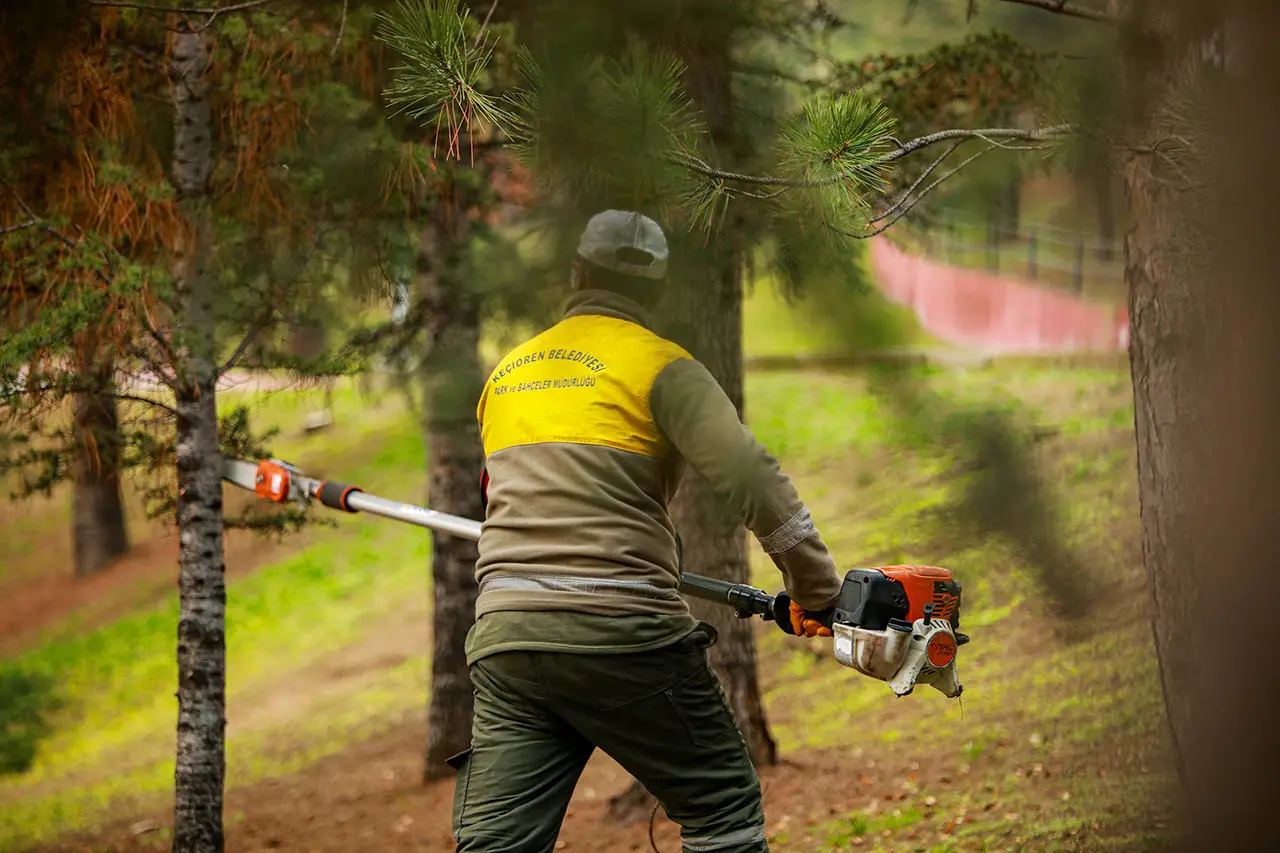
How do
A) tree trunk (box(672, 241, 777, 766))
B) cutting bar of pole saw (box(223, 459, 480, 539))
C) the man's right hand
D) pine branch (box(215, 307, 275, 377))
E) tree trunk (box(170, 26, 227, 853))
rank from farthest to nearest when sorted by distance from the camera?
tree trunk (box(672, 241, 777, 766)), pine branch (box(215, 307, 275, 377)), tree trunk (box(170, 26, 227, 853)), cutting bar of pole saw (box(223, 459, 480, 539)), the man's right hand

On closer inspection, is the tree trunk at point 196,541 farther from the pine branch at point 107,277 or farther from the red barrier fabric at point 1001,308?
the red barrier fabric at point 1001,308

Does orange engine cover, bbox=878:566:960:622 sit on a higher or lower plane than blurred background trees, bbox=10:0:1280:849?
lower

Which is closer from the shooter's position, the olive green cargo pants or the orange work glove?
the olive green cargo pants

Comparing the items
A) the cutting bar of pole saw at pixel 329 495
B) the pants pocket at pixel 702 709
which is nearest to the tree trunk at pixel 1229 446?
the pants pocket at pixel 702 709

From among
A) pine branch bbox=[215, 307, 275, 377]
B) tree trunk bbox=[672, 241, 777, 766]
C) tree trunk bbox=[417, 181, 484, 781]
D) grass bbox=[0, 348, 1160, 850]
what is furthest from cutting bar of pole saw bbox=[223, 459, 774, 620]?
tree trunk bbox=[417, 181, 484, 781]

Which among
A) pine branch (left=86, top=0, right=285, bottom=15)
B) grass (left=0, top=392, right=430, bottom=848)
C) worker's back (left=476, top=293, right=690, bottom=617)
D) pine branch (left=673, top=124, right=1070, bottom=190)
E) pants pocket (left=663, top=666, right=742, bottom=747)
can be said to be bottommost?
grass (left=0, top=392, right=430, bottom=848)

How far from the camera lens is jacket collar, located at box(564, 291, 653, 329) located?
11.8ft

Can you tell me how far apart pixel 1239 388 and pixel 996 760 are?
4336 millimetres

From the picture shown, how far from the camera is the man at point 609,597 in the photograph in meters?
3.29

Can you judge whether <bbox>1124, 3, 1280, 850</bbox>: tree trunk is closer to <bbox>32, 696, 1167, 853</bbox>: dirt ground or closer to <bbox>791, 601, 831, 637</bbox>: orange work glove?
<bbox>791, 601, 831, 637</bbox>: orange work glove

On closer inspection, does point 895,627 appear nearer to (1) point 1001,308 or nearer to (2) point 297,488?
(2) point 297,488

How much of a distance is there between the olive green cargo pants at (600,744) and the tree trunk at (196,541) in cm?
268

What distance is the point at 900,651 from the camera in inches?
129

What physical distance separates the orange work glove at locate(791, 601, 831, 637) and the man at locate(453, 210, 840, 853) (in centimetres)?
9
